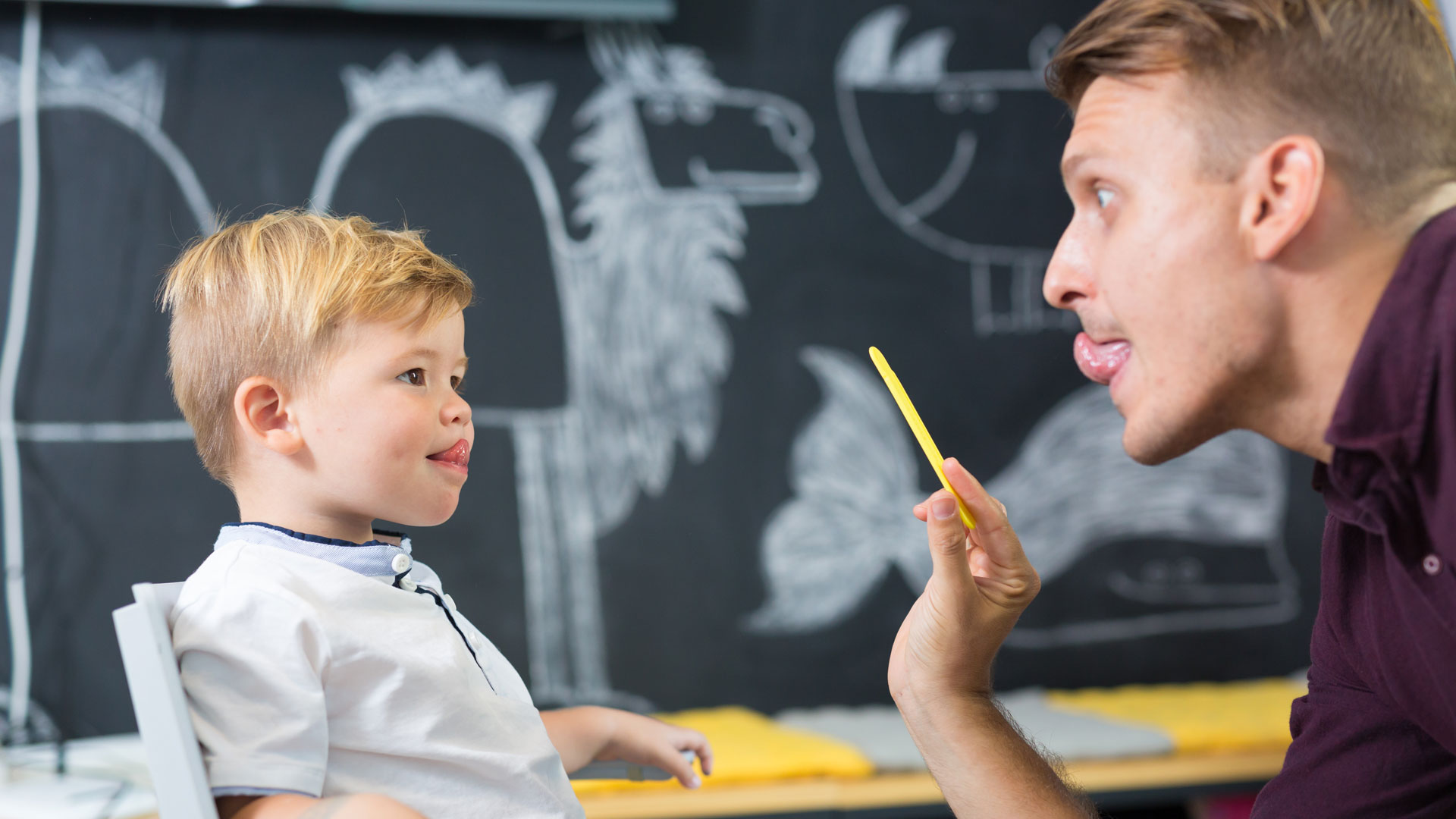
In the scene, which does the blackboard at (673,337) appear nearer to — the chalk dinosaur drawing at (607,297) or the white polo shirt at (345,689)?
the chalk dinosaur drawing at (607,297)

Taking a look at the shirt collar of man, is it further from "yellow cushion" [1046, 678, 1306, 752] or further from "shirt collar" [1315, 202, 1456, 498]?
"yellow cushion" [1046, 678, 1306, 752]

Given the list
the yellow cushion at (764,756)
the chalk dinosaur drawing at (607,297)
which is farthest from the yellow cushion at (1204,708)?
the chalk dinosaur drawing at (607,297)

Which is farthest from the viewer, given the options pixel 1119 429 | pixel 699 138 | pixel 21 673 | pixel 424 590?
pixel 1119 429

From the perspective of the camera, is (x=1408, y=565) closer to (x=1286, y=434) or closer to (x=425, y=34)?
(x=1286, y=434)

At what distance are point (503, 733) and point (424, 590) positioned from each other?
147mm

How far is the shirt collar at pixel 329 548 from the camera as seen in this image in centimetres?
88

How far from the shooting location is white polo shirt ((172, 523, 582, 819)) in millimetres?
763

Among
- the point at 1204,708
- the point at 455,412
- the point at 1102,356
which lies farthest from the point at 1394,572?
the point at 1204,708

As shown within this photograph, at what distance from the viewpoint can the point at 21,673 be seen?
1.96 meters

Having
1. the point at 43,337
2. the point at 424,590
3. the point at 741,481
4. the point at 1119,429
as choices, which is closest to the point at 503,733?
the point at 424,590

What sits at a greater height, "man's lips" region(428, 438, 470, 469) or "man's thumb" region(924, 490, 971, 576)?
"man's lips" region(428, 438, 470, 469)

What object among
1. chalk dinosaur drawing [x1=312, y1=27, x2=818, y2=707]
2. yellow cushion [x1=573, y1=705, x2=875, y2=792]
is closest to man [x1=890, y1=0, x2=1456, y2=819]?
yellow cushion [x1=573, y1=705, x2=875, y2=792]

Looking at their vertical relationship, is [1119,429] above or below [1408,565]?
below

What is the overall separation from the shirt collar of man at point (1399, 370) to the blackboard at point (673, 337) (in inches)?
59.4
